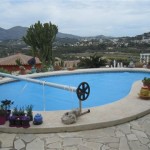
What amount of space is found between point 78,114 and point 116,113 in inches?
39.0

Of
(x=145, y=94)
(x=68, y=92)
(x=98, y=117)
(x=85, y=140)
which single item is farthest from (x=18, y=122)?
(x=68, y=92)

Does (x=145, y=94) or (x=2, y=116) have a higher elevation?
(x=145, y=94)

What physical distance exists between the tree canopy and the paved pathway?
50.7ft

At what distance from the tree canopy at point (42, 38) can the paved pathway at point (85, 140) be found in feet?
50.7

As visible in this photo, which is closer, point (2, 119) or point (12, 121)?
point (12, 121)

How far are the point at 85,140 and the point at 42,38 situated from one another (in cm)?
1606

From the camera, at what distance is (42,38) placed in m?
20.8

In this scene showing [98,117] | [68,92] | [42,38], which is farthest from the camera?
[42,38]

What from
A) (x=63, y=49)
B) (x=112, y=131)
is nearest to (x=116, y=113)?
(x=112, y=131)

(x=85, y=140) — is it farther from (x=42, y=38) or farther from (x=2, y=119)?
(x=42, y=38)

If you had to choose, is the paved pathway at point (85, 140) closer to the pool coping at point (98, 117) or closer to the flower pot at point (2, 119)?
the pool coping at point (98, 117)

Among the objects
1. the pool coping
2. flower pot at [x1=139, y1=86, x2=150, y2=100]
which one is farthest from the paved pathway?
flower pot at [x1=139, y1=86, x2=150, y2=100]

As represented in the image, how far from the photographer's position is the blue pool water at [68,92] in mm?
9875

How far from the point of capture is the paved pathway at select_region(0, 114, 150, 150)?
5238 millimetres
